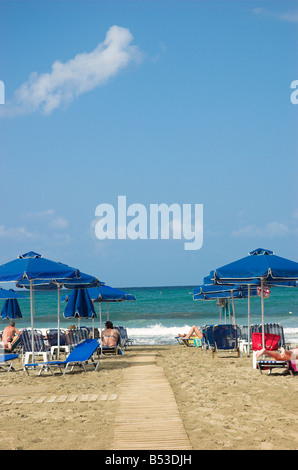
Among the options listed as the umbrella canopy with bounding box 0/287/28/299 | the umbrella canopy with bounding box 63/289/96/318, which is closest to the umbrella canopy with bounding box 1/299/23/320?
the umbrella canopy with bounding box 0/287/28/299

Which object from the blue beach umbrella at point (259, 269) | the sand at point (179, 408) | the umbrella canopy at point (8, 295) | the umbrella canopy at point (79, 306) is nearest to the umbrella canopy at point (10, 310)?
the umbrella canopy at point (8, 295)

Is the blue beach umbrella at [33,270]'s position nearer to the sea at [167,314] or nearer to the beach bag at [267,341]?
the beach bag at [267,341]

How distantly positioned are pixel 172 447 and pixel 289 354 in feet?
16.9

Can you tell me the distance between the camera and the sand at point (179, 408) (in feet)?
17.2

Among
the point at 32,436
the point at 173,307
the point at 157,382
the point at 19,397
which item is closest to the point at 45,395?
the point at 19,397

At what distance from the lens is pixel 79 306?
13727 millimetres

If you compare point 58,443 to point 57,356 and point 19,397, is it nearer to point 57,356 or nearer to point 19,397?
point 19,397

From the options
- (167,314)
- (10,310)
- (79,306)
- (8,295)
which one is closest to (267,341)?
(79,306)

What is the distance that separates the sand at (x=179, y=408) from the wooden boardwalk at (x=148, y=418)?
101mm

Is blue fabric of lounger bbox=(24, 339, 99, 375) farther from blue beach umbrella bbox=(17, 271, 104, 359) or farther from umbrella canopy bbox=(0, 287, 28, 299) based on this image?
umbrella canopy bbox=(0, 287, 28, 299)

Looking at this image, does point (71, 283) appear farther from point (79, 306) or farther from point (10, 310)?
point (10, 310)

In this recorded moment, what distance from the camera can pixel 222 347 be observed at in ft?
44.3
